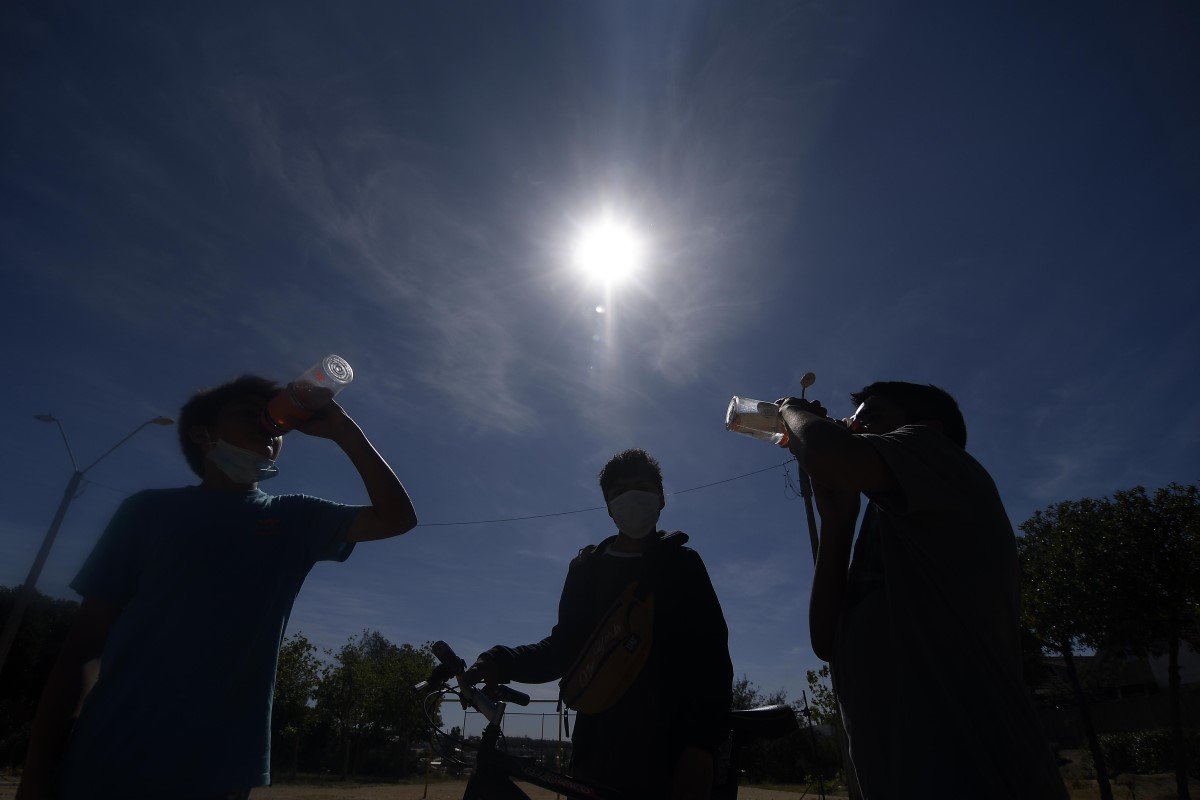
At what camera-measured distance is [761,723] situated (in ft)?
7.47

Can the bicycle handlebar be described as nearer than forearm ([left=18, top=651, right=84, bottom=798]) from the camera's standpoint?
No

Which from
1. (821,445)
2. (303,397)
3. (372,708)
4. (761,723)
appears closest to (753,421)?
(821,445)

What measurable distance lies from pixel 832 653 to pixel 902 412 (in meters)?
0.85

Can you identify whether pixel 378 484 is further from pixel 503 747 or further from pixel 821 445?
pixel 821 445

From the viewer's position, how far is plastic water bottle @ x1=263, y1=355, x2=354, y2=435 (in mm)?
1811

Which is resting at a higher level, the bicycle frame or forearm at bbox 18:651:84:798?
forearm at bbox 18:651:84:798

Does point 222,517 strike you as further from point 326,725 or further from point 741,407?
point 326,725

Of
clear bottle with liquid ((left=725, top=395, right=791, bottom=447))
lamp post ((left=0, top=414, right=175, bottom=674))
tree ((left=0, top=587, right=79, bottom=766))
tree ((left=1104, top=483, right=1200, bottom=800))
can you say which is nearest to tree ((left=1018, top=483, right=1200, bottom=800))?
tree ((left=1104, top=483, right=1200, bottom=800))

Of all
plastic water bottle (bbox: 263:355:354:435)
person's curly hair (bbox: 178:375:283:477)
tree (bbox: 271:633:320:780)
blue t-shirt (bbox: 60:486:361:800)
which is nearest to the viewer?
blue t-shirt (bbox: 60:486:361:800)

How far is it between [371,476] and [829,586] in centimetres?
163

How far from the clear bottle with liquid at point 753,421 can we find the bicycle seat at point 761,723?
3.58 feet

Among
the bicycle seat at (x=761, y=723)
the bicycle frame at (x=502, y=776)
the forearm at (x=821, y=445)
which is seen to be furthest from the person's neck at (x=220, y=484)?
the bicycle seat at (x=761, y=723)

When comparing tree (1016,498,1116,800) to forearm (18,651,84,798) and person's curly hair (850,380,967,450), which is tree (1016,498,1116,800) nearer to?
person's curly hair (850,380,967,450)

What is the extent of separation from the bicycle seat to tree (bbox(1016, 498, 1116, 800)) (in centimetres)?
1709
